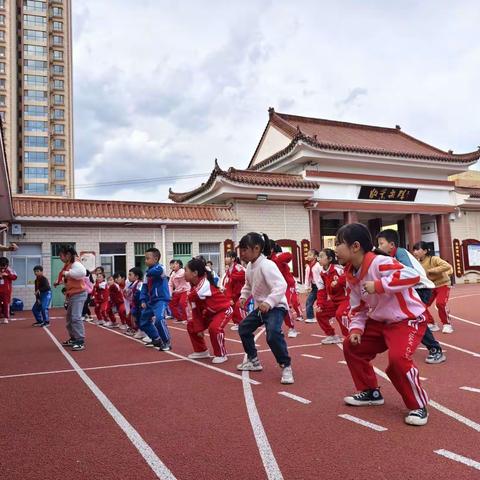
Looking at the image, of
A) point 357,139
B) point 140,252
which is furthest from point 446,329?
point 357,139

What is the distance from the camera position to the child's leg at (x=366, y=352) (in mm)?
4117

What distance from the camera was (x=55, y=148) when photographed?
67000 mm

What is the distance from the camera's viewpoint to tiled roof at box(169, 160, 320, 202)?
20.2 m

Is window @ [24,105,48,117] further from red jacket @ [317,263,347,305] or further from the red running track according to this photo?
the red running track

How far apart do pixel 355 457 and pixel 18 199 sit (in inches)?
685

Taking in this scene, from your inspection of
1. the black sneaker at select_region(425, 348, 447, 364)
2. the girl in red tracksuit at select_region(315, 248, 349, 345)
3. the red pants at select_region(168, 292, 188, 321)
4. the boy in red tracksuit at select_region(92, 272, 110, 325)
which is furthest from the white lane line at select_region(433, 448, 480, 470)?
the boy in red tracksuit at select_region(92, 272, 110, 325)

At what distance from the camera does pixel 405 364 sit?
3727mm

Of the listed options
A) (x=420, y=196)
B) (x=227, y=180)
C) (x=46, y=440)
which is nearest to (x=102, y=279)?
(x=227, y=180)

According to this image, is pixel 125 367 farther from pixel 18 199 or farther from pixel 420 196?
pixel 420 196

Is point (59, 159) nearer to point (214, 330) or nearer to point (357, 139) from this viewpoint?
point (357, 139)

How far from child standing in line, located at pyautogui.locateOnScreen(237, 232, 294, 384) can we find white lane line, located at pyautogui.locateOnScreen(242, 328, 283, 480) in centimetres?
58

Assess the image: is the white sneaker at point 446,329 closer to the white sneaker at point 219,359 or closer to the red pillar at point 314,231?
the white sneaker at point 219,359

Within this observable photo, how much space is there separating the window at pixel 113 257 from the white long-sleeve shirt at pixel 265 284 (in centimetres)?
1397

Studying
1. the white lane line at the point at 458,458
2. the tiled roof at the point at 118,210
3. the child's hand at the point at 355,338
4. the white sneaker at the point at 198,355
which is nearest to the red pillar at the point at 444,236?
the tiled roof at the point at 118,210
